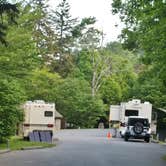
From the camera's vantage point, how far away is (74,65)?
92062mm

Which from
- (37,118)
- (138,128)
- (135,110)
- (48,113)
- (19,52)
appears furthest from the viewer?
(135,110)

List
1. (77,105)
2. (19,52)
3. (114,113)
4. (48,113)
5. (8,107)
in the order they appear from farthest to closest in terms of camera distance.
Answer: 1. (77,105)
2. (114,113)
3. (48,113)
4. (19,52)
5. (8,107)

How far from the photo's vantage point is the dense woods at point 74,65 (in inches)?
1123

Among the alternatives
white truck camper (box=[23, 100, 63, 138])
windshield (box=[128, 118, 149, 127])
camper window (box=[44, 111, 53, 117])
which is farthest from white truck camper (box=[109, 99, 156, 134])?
white truck camper (box=[23, 100, 63, 138])

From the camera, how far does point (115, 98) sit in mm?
88188

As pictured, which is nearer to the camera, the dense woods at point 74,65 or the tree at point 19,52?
the dense woods at point 74,65

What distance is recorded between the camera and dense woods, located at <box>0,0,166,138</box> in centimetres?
2852

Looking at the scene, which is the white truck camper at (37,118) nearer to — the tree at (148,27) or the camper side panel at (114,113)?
the tree at (148,27)

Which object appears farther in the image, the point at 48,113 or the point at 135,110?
the point at 135,110

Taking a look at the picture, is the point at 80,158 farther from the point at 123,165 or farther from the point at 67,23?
the point at 67,23

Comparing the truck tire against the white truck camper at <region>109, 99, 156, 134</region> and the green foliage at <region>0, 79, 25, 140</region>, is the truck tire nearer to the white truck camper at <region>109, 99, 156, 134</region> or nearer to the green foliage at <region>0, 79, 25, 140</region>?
the white truck camper at <region>109, 99, 156, 134</region>

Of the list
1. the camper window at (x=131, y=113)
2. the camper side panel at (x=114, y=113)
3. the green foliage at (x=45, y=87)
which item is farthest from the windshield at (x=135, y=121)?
the green foliage at (x=45, y=87)

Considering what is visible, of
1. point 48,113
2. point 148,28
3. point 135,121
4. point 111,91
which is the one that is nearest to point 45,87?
point 135,121

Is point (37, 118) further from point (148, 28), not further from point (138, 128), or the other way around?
point (148, 28)
